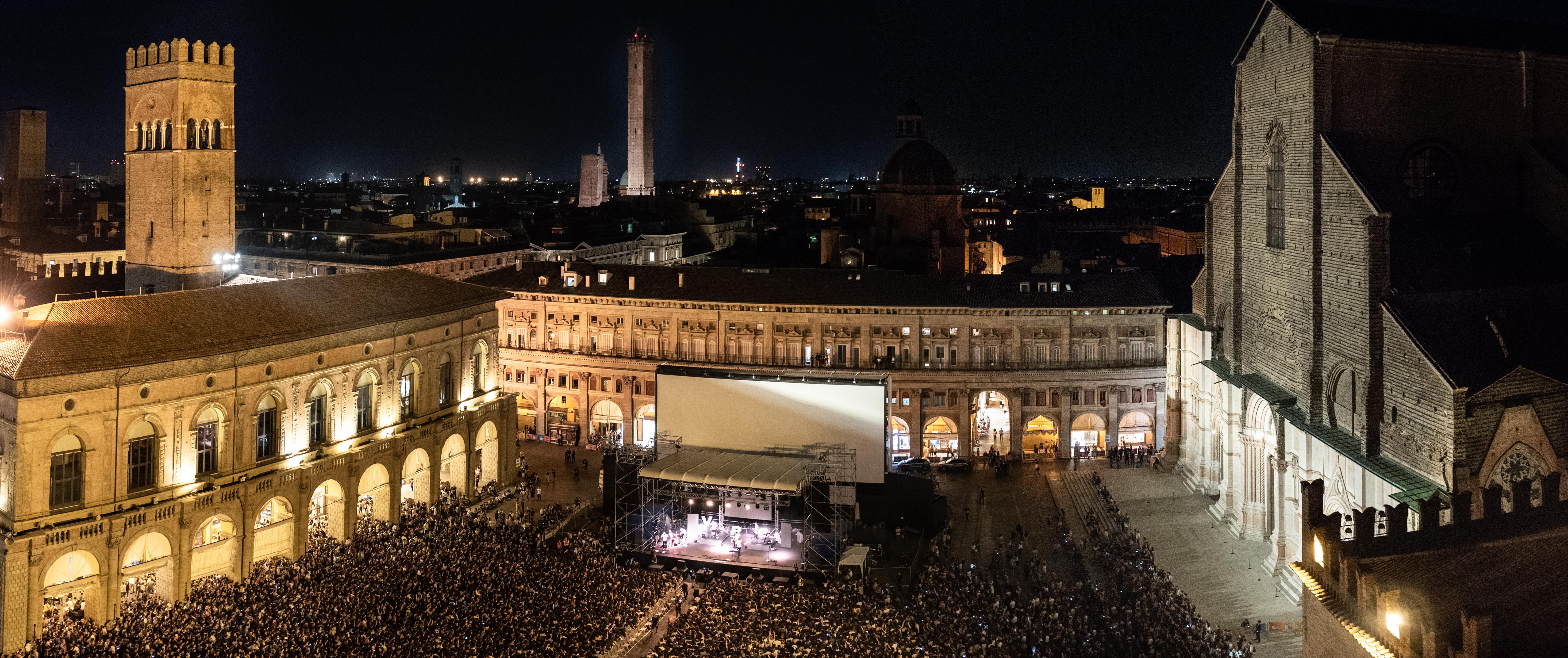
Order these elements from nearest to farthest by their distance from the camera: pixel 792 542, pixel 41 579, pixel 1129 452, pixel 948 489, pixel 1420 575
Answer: pixel 1420 575 → pixel 41 579 → pixel 792 542 → pixel 948 489 → pixel 1129 452

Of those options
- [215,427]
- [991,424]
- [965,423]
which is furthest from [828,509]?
[215,427]

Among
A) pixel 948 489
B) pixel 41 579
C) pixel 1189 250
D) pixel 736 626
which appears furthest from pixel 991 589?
pixel 1189 250

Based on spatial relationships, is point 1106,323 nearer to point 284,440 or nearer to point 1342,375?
point 1342,375

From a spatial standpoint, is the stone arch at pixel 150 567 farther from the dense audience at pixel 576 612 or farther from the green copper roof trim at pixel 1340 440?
the green copper roof trim at pixel 1340 440

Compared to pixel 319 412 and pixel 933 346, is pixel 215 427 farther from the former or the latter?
pixel 933 346

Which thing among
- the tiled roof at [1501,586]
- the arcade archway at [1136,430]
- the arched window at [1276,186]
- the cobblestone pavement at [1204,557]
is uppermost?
the arched window at [1276,186]

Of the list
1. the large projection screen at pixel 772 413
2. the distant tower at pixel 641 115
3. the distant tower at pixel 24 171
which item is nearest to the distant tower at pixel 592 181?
the distant tower at pixel 641 115
